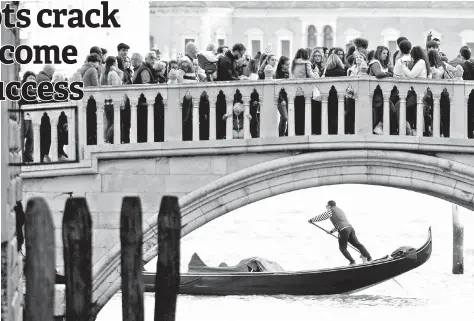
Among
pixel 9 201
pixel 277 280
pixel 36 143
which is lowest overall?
pixel 277 280

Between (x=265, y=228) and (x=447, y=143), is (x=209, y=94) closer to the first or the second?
(x=447, y=143)

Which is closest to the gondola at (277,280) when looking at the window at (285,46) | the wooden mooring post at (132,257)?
the wooden mooring post at (132,257)

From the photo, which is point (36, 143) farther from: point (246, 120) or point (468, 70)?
point (468, 70)

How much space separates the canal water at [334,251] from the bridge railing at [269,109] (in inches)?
203

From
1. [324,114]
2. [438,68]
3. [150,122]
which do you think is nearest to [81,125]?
[150,122]

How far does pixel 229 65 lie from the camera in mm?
12805

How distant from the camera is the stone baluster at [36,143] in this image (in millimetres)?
12516

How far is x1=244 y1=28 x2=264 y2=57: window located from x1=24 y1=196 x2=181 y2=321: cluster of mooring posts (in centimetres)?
3492

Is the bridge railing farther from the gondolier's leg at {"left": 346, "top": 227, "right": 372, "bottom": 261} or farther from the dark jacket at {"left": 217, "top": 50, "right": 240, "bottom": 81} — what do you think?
the gondolier's leg at {"left": 346, "top": 227, "right": 372, "bottom": 261}

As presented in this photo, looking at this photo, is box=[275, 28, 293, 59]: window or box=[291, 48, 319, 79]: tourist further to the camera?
box=[275, 28, 293, 59]: window

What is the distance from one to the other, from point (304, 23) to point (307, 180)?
33.7 meters

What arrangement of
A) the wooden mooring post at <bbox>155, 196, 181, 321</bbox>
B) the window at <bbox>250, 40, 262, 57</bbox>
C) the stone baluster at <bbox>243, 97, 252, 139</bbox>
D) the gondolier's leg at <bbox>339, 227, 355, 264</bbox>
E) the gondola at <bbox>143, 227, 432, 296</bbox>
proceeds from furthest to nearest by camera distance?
the window at <bbox>250, 40, 262, 57</bbox>
the gondolier's leg at <bbox>339, 227, 355, 264</bbox>
the gondola at <bbox>143, 227, 432, 296</bbox>
the stone baluster at <bbox>243, 97, 252, 139</bbox>
the wooden mooring post at <bbox>155, 196, 181, 321</bbox>

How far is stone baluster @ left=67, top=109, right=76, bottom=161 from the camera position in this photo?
12.7 metres

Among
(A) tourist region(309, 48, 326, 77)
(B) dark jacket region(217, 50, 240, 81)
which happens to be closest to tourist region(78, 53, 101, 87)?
(B) dark jacket region(217, 50, 240, 81)
